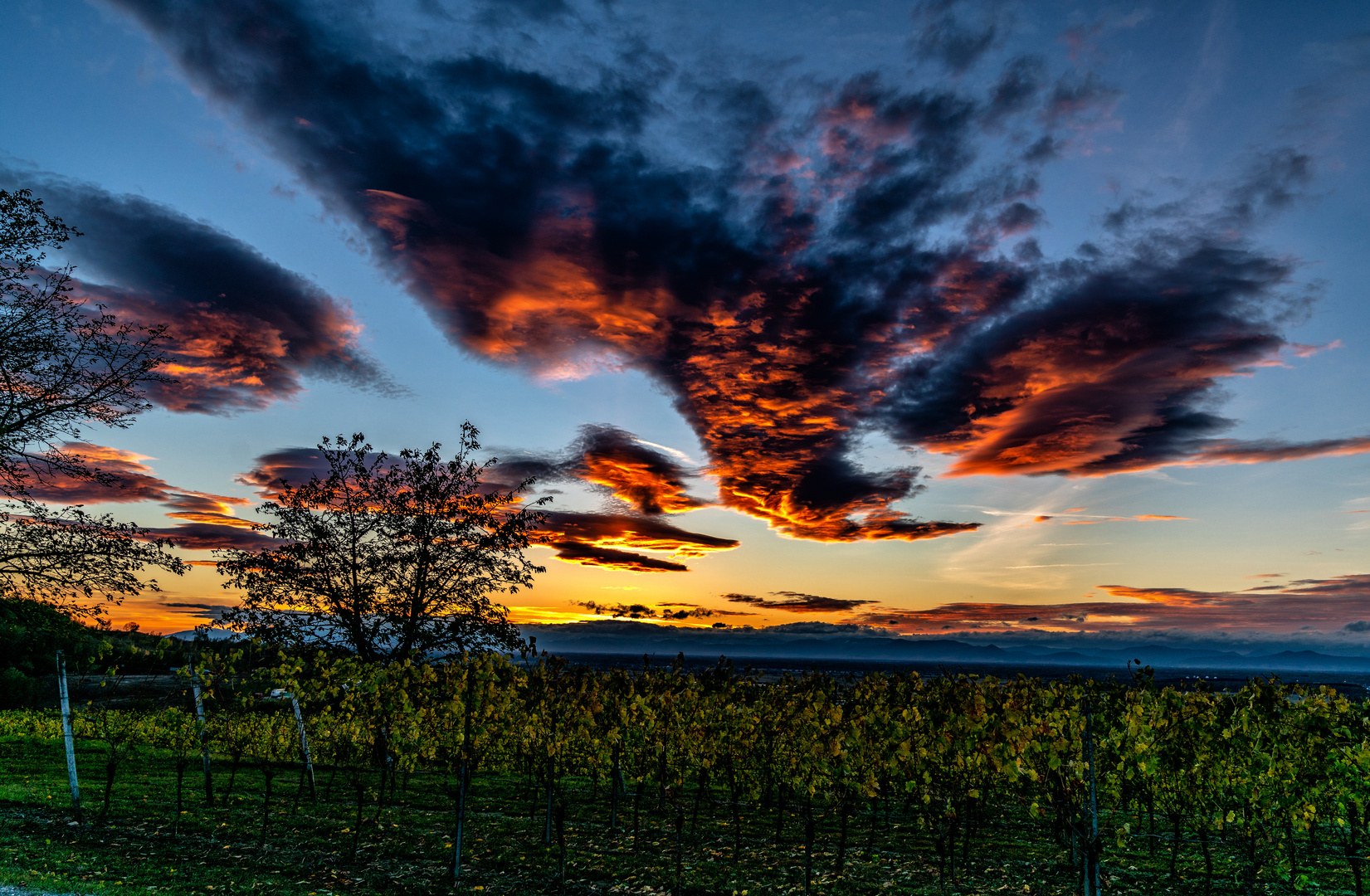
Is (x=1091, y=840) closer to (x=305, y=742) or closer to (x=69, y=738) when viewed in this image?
(x=305, y=742)

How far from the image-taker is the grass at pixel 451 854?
14016 mm

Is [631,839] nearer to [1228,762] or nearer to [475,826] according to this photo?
[475,826]

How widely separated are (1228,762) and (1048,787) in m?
6.29

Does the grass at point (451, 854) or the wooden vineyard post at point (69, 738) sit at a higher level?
the wooden vineyard post at point (69, 738)

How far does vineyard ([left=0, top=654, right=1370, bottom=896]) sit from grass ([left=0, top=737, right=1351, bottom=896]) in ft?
0.39

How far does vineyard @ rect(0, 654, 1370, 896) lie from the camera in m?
14.6

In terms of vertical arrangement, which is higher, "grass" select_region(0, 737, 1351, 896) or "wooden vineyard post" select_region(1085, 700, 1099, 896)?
"wooden vineyard post" select_region(1085, 700, 1099, 896)

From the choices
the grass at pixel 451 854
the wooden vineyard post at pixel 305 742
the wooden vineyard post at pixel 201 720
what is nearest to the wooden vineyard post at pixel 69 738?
the grass at pixel 451 854

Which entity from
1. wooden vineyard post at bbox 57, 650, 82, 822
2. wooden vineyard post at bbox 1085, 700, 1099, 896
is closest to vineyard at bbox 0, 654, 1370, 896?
wooden vineyard post at bbox 1085, 700, 1099, 896

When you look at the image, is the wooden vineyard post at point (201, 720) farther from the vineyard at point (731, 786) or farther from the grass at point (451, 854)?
the grass at point (451, 854)

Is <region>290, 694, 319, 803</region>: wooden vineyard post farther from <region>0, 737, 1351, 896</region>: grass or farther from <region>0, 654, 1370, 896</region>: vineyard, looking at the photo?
<region>0, 737, 1351, 896</region>: grass

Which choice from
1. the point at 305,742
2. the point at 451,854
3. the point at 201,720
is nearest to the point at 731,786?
the point at 451,854

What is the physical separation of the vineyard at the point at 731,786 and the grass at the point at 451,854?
0.12 meters

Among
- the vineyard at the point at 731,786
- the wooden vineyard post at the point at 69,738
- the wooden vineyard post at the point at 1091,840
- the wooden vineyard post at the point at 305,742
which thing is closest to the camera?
the wooden vineyard post at the point at 1091,840
